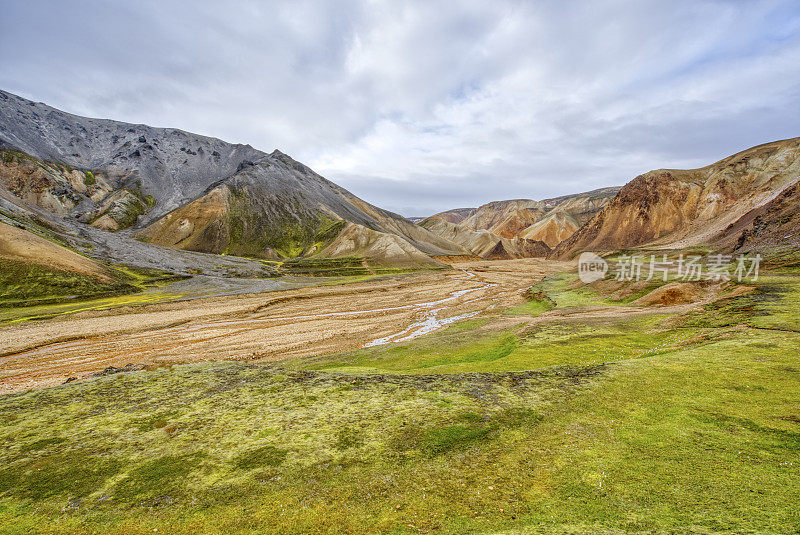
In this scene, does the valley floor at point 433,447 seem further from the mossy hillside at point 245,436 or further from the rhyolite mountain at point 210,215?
the rhyolite mountain at point 210,215

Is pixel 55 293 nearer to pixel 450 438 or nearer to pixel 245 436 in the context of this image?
pixel 245 436

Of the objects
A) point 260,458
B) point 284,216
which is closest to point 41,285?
A: point 260,458

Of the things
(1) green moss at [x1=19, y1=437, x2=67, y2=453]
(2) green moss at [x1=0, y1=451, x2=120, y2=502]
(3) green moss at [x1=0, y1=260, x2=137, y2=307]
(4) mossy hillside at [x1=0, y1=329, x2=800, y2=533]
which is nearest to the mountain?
(4) mossy hillside at [x1=0, y1=329, x2=800, y2=533]

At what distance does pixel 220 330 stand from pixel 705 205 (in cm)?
15291

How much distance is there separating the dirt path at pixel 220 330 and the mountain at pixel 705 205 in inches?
2651

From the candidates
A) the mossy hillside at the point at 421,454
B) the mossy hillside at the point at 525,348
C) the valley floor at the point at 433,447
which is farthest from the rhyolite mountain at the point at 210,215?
the mossy hillside at the point at 421,454

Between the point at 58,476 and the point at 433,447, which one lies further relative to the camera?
the point at 433,447

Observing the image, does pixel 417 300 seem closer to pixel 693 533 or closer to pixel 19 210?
pixel 693 533

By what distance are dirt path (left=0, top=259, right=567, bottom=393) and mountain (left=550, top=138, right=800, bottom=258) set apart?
67328mm

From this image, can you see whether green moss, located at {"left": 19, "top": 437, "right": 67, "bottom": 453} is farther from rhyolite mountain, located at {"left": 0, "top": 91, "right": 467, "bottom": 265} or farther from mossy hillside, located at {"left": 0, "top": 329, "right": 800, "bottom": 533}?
rhyolite mountain, located at {"left": 0, "top": 91, "right": 467, "bottom": 265}

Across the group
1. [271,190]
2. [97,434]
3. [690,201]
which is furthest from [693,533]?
[271,190]

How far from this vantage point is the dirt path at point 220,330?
1262 inches

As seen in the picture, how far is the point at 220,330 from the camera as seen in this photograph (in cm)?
4431

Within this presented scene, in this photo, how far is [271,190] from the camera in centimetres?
19700
